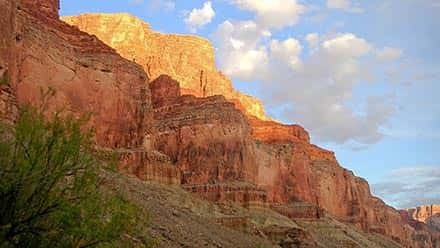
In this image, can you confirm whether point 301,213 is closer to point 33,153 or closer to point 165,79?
point 165,79

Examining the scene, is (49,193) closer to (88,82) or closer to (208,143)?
(88,82)

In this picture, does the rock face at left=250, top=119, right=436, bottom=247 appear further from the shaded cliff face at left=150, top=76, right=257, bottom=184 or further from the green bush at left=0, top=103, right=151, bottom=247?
the green bush at left=0, top=103, right=151, bottom=247

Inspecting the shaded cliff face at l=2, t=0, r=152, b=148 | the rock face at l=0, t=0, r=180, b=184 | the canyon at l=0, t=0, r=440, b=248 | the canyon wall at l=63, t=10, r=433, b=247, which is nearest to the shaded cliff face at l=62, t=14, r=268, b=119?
the canyon wall at l=63, t=10, r=433, b=247

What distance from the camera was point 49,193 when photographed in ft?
46.9

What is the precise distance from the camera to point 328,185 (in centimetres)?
11556

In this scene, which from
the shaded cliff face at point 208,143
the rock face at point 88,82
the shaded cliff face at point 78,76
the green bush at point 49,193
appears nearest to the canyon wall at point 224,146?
the shaded cliff face at point 208,143

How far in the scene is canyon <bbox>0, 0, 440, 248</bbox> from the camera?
44.1 m

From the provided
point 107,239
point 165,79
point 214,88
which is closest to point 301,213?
point 165,79

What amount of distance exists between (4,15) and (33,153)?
22502mm

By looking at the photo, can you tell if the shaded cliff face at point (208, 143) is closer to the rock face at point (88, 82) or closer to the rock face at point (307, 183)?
the rock face at point (307, 183)

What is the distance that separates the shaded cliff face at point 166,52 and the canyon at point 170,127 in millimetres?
269

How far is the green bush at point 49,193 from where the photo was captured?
45.5 ft

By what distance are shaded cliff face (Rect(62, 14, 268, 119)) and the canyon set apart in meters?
0.27

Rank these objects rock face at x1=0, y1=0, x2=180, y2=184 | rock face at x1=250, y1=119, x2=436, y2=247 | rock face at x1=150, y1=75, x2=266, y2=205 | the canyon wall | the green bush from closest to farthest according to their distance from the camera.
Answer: the green bush → rock face at x1=0, y1=0, x2=180, y2=184 → rock face at x1=150, y1=75, x2=266, y2=205 → the canyon wall → rock face at x1=250, y1=119, x2=436, y2=247
